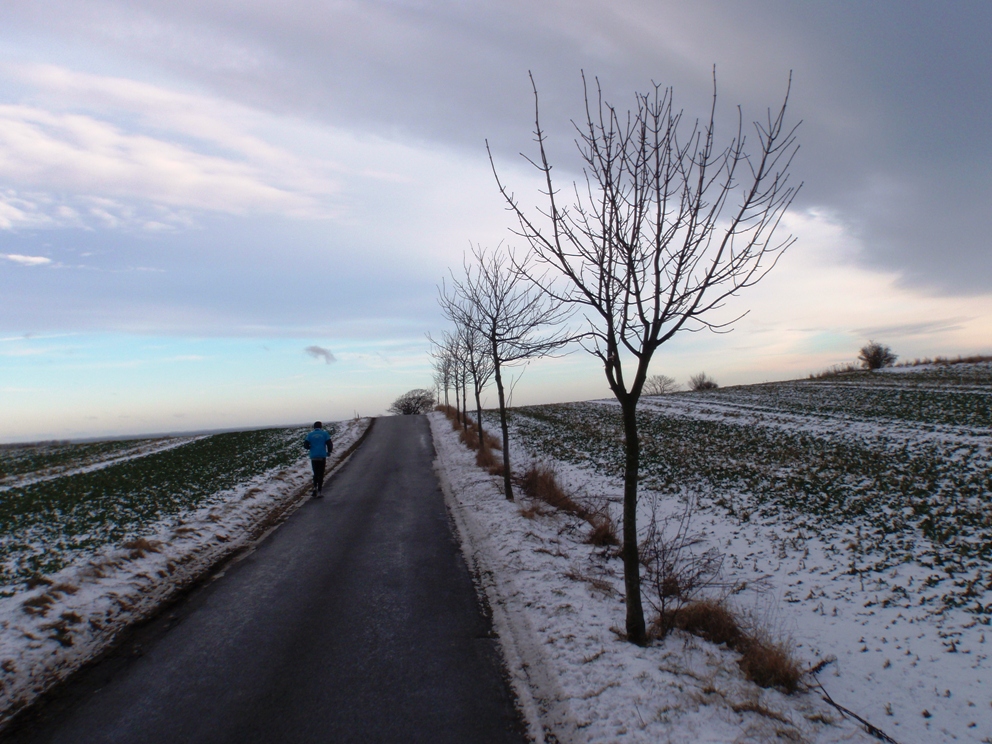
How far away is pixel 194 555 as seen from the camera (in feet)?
30.7

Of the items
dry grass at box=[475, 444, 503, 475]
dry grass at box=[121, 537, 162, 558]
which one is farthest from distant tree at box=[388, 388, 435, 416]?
dry grass at box=[121, 537, 162, 558]

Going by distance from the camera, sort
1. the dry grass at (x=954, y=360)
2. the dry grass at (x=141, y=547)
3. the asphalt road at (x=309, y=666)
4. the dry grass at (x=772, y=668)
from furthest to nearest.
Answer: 1. the dry grass at (x=954, y=360)
2. the dry grass at (x=141, y=547)
3. the dry grass at (x=772, y=668)
4. the asphalt road at (x=309, y=666)

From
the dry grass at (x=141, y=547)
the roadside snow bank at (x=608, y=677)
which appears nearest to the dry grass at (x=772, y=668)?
the roadside snow bank at (x=608, y=677)

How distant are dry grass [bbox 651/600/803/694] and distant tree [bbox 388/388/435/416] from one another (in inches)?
3321

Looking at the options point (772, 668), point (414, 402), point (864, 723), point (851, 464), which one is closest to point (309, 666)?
point (772, 668)

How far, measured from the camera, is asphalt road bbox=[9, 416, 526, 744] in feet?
14.0

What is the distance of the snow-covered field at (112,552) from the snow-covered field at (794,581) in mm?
4779

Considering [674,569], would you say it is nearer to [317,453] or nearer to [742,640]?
[742,640]

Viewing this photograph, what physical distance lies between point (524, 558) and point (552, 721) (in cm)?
415

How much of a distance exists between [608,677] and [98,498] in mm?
15859

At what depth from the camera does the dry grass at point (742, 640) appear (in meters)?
4.77

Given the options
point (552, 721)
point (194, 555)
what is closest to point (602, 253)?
point (552, 721)

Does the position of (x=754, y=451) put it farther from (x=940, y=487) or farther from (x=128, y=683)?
(x=128, y=683)

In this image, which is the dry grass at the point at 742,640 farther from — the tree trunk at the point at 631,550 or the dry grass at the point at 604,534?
the dry grass at the point at 604,534
